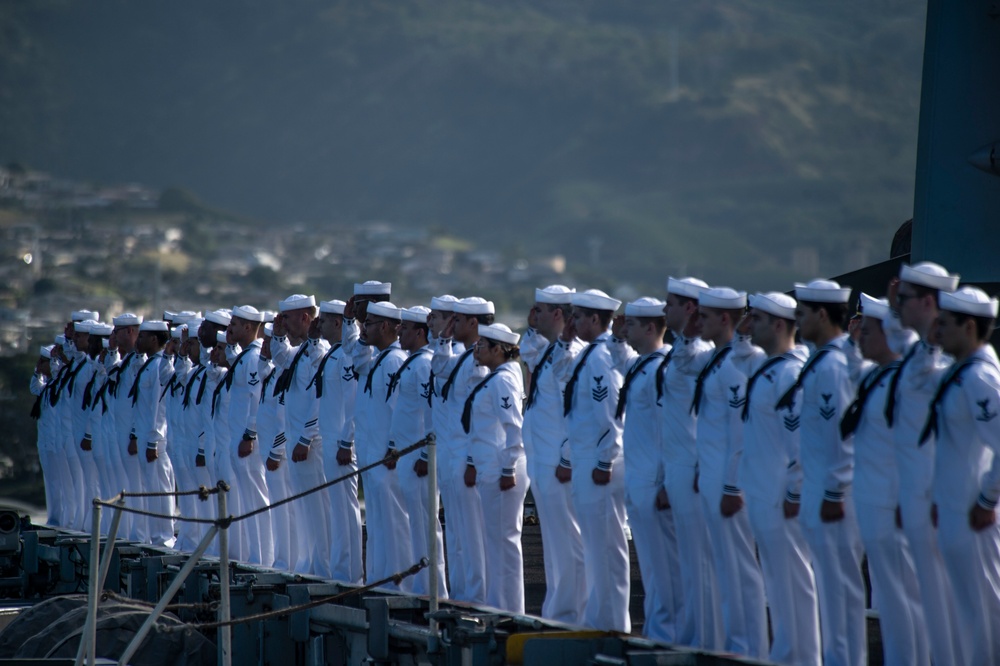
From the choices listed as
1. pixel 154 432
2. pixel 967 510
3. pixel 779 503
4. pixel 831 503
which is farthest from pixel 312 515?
pixel 967 510

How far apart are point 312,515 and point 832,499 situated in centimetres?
527

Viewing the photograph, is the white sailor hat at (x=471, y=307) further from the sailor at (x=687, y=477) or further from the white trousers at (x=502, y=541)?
the sailor at (x=687, y=477)

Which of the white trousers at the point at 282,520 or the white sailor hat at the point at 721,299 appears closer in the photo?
the white sailor hat at the point at 721,299

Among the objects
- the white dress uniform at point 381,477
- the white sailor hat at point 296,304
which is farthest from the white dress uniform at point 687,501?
the white sailor hat at point 296,304

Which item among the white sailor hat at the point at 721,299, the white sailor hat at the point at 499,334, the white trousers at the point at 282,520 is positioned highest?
the white sailor hat at the point at 499,334

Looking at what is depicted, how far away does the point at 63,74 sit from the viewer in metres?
168

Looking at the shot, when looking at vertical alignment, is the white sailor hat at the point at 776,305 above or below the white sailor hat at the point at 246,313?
below

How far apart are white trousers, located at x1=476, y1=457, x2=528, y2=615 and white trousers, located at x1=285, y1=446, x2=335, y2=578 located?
209cm

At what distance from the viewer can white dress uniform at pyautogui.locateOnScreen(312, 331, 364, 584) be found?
11.1 m

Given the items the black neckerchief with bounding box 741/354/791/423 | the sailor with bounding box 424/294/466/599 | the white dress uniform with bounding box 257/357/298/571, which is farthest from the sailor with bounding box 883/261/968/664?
the white dress uniform with bounding box 257/357/298/571

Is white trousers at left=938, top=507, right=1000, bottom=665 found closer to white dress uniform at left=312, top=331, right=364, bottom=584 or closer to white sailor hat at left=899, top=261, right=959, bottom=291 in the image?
white sailor hat at left=899, top=261, right=959, bottom=291

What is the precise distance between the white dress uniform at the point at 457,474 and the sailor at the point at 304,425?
148 centimetres

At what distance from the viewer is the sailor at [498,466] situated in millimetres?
9594

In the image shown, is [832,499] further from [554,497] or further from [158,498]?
[158,498]
